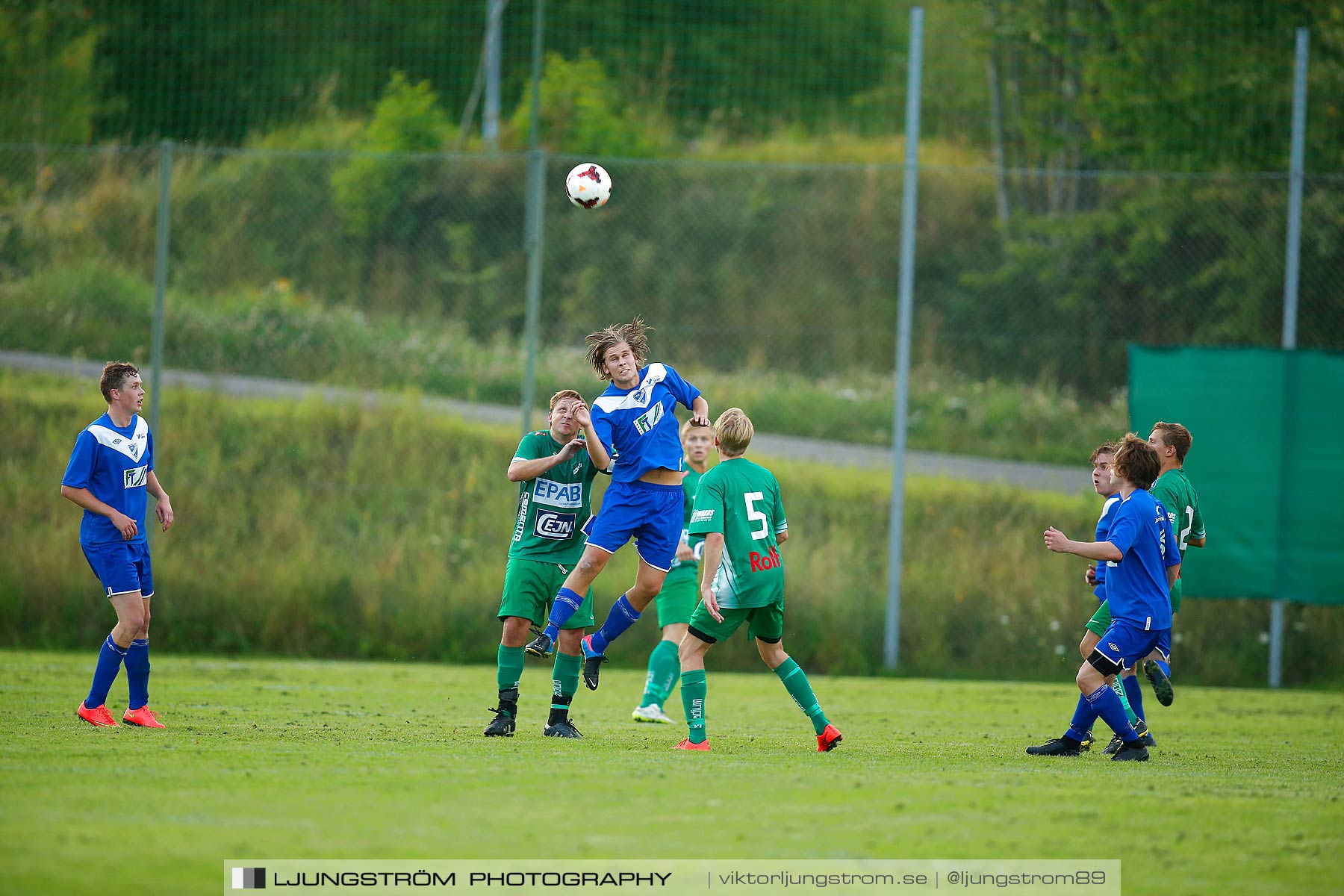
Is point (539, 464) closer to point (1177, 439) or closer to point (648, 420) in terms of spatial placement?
point (648, 420)

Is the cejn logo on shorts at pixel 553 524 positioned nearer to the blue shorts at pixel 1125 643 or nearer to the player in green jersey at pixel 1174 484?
the blue shorts at pixel 1125 643

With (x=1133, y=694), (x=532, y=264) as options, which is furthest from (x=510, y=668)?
(x=532, y=264)

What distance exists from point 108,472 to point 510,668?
2672 mm

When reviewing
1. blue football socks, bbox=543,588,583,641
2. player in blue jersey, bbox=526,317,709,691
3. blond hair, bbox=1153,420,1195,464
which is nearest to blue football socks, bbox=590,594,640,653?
player in blue jersey, bbox=526,317,709,691

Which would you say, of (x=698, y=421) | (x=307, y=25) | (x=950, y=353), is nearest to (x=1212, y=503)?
(x=950, y=353)

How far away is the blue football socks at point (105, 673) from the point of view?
24.1 ft

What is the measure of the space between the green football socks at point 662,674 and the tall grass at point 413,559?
394 cm

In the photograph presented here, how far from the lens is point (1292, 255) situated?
12.5 metres

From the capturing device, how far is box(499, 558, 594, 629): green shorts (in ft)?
24.4

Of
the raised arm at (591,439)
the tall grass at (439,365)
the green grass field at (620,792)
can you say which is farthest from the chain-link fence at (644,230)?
the raised arm at (591,439)

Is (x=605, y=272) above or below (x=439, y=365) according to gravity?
above

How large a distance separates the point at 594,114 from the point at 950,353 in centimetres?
544

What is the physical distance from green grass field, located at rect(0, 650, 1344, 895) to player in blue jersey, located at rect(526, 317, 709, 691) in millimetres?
952

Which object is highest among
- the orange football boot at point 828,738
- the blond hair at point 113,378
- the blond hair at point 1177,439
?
the blond hair at point 113,378
